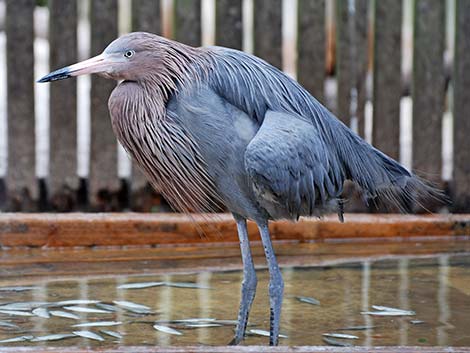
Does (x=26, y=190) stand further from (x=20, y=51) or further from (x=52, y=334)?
(x=52, y=334)

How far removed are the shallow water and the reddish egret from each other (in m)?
0.43

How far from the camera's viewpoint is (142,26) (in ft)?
23.4

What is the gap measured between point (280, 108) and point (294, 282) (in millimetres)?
1627

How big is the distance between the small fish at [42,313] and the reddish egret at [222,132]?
929 millimetres

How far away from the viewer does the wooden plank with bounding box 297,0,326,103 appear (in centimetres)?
723

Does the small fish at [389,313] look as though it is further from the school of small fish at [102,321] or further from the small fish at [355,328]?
the small fish at [355,328]

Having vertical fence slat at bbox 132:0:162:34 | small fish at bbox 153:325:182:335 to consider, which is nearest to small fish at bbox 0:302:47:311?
small fish at bbox 153:325:182:335

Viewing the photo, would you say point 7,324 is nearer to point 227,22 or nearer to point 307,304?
point 307,304

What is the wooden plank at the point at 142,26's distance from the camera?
23.3 ft

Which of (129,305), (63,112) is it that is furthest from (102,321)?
(63,112)

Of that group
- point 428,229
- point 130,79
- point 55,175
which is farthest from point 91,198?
point 130,79

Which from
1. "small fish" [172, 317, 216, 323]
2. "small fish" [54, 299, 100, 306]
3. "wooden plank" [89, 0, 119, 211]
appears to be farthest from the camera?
"wooden plank" [89, 0, 119, 211]

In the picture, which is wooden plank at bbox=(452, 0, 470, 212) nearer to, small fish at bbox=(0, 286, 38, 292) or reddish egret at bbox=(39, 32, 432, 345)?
reddish egret at bbox=(39, 32, 432, 345)

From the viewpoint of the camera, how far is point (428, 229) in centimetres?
706
